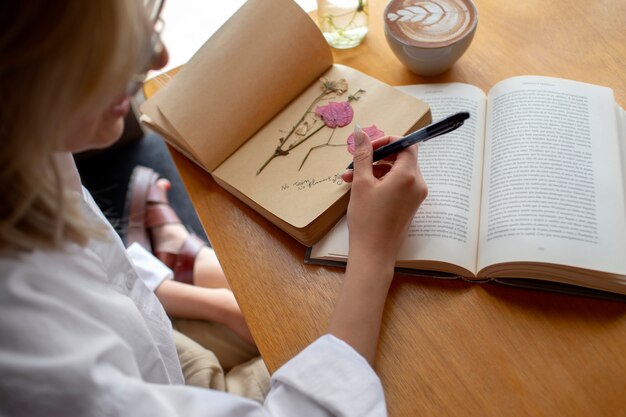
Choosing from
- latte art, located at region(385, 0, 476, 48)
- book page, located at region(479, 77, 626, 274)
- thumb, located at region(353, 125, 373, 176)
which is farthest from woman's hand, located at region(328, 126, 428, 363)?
latte art, located at region(385, 0, 476, 48)

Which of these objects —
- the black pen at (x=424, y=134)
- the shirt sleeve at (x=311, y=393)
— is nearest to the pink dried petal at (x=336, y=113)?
the black pen at (x=424, y=134)

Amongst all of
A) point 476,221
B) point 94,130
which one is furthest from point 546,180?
point 94,130

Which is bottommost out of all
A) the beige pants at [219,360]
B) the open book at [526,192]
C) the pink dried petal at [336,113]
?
the beige pants at [219,360]

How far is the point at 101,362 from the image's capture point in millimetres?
484

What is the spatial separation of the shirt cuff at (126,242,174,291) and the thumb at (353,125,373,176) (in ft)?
1.54

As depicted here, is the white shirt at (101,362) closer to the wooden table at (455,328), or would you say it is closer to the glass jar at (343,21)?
the wooden table at (455,328)

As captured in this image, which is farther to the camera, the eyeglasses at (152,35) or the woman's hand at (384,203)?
the woman's hand at (384,203)

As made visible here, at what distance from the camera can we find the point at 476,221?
2.28 feet

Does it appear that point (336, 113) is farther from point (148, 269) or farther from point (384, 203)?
point (148, 269)

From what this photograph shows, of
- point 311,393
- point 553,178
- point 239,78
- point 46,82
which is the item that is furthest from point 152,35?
point 553,178

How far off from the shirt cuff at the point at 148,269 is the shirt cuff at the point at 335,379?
449mm

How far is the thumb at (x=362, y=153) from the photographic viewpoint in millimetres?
695

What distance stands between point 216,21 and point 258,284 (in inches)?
50.4

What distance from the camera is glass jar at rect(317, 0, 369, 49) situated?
901 mm
